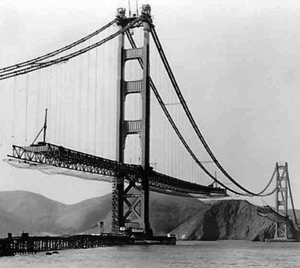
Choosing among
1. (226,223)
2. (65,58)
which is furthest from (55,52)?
(226,223)

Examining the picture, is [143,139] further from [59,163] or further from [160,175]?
[59,163]

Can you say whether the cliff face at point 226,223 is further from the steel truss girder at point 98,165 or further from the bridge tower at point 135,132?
the bridge tower at point 135,132

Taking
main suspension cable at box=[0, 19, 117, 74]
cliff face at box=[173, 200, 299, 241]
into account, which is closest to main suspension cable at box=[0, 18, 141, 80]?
main suspension cable at box=[0, 19, 117, 74]

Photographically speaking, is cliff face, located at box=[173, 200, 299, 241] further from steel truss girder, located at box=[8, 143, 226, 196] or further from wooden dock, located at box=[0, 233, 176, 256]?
wooden dock, located at box=[0, 233, 176, 256]

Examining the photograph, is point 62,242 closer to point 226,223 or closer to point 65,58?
point 65,58

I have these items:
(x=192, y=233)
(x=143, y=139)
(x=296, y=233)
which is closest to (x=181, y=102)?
(x=143, y=139)

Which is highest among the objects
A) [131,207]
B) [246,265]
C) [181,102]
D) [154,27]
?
[154,27]
